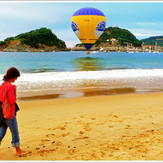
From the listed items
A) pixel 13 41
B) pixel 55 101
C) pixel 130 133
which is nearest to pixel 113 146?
pixel 130 133

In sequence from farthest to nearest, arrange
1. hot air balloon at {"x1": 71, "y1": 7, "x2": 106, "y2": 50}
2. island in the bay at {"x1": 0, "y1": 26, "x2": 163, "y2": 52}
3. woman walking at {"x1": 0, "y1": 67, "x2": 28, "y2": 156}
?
1. island in the bay at {"x1": 0, "y1": 26, "x2": 163, "y2": 52}
2. hot air balloon at {"x1": 71, "y1": 7, "x2": 106, "y2": 50}
3. woman walking at {"x1": 0, "y1": 67, "x2": 28, "y2": 156}

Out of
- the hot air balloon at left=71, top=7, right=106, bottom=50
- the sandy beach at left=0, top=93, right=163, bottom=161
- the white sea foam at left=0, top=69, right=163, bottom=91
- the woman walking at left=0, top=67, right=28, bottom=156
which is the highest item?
the hot air balloon at left=71, top=7, right=106, bottom=50

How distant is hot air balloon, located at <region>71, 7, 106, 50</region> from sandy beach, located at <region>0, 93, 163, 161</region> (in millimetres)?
38907

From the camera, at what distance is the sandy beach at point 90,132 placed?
393cm

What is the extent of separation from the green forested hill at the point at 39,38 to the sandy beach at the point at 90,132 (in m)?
168

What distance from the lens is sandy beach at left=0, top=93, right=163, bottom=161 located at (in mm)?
3934

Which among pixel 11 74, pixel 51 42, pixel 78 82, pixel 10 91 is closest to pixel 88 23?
pixel 78 82

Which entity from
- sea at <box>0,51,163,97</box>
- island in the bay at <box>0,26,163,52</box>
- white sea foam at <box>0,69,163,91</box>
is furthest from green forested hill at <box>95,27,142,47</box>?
white sea foam at <box>0,69,163,91</box>

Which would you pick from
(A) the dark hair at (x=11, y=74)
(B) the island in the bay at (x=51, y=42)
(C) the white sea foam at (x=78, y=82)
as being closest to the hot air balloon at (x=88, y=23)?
(C) the white sea foam at (x=78, y=82)

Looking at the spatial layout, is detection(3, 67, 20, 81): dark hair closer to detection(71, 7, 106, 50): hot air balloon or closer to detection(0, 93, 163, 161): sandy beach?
detection(0, 93, 163, 161): sandy beach

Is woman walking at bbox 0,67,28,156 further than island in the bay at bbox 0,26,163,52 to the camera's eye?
No

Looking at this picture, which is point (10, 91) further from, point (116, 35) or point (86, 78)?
point (116, 35)

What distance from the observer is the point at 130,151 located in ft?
13.0

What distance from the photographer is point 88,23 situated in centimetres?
4519
